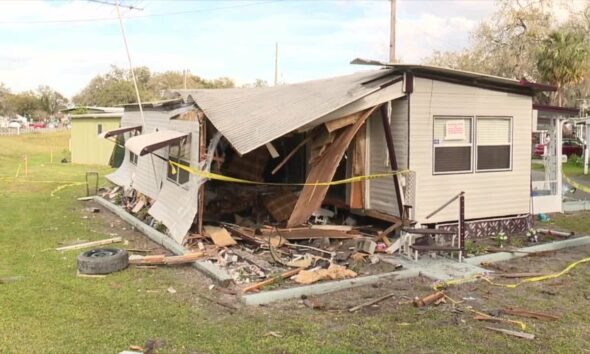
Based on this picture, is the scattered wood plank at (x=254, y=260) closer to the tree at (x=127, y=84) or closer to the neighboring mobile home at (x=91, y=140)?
the neighboring mobile home at (x=91, y=140)

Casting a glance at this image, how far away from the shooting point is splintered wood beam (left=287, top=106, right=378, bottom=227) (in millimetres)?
9258

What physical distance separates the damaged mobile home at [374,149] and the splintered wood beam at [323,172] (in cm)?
2

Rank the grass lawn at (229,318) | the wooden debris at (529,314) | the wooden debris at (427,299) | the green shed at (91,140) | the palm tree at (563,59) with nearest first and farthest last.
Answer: the grass lawn at (229,318)
the wooden debris at (529,314)
the wooden debris at (427,299)
the palm tree at (563,59)
the green shed at (91,140)

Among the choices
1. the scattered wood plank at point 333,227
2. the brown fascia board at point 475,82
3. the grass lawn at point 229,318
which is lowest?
the grass lawn at point 229,318

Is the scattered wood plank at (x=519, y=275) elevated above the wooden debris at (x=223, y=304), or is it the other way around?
the scattered wood plank at (x=519, y=275)

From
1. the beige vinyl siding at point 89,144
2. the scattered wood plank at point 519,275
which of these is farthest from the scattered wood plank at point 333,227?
the beige vinyl siding at point 89,144

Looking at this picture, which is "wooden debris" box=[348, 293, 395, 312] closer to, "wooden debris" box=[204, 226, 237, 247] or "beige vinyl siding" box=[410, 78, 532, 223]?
"beige vinyl siding" box=[410, 78, 532, 223]

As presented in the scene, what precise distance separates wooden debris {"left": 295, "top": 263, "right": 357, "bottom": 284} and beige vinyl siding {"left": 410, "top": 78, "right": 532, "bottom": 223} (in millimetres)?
2360

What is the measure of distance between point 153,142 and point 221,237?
2.43 m

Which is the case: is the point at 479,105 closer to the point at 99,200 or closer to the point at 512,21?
the point at 99,200

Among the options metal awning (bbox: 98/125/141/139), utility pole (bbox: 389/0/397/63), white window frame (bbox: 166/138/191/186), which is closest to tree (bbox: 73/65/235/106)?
utility pole (bbox: 389/0/397/63)

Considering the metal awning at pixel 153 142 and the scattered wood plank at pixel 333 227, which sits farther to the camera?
the scattered wood plank at pixel 333 227

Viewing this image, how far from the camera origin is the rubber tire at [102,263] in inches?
307

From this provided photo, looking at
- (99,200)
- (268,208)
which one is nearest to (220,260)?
(268,208)
